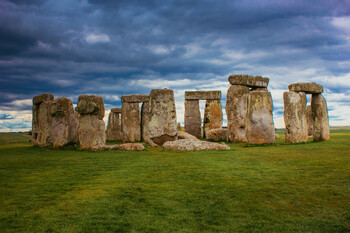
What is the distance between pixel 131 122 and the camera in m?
18.3

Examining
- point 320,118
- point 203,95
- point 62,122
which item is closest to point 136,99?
point 203,95

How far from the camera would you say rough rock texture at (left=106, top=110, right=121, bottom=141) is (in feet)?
69.5

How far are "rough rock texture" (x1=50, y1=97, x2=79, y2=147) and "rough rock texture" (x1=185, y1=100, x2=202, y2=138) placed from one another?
966 centimetres

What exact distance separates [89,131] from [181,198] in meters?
8.12

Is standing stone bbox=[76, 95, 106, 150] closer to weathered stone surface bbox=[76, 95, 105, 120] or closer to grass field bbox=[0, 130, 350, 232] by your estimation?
weathered stone surface bbox=[76, 95, 105, 120]

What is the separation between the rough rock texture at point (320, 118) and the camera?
13.4 meters

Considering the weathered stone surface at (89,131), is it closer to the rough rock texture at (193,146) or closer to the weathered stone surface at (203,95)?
the rough rock texture at (193,146)

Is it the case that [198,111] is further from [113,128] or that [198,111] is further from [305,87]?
[305,87]

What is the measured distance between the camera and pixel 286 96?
1230 cm

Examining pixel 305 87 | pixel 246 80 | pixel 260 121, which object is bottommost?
pixel 260 121

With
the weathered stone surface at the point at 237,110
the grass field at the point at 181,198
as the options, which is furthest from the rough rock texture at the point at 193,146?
the weathered stone surface at the point at 237,110

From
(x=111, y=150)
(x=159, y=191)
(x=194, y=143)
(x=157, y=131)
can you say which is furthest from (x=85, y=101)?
(x=159, y=191)

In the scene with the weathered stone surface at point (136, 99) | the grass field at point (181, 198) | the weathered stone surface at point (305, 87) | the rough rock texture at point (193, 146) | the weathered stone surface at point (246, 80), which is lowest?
the grass field at point (181, 198)

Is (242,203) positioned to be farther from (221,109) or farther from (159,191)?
(221,109)
